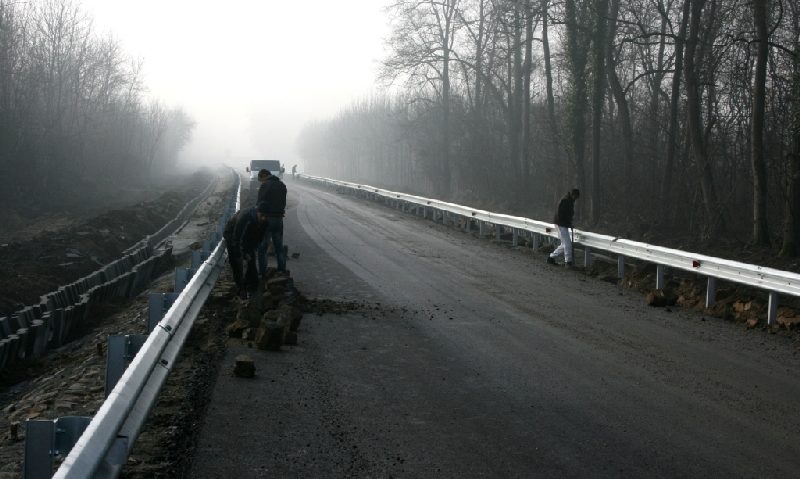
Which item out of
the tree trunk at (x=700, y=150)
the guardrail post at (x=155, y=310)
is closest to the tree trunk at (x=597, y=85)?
the tree trunk at (x=700, y=150)

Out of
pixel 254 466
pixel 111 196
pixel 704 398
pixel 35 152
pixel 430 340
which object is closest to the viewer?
pixel 254 466

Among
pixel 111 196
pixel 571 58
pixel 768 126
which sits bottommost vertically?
pixel 111 196

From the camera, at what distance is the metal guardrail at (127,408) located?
3.80 m

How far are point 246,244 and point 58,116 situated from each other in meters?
→ 39.5

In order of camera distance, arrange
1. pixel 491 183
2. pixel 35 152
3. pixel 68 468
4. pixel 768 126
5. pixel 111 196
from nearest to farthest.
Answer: pixel 68 468
pixel 768 126
pixel 35 152
pixel 491 183
pixel 111 196

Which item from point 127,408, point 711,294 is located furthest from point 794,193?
point 127,408

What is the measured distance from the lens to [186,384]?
22.9 ft

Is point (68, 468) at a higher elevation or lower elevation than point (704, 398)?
higher

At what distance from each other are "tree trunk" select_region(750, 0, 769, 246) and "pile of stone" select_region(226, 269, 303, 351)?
1156cm

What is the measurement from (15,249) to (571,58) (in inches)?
742

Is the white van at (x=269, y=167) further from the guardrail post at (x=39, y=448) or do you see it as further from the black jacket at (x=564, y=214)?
the guardrail post at (x=39, y=448)

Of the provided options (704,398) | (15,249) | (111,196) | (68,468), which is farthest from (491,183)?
(68,468)

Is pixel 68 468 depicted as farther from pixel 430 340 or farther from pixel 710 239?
pixel 710 239

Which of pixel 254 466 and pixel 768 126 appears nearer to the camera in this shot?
pixel 254 466
